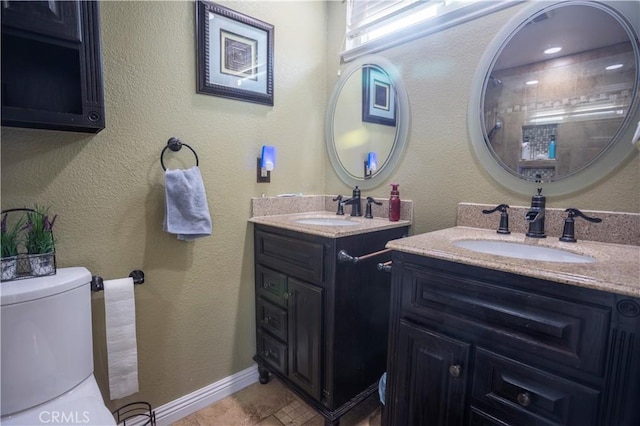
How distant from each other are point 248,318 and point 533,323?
1.38m

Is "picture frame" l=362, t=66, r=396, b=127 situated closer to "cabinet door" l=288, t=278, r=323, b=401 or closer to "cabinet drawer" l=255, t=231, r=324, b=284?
"cabinet drawer" l=255, t=231, r=324, b=284

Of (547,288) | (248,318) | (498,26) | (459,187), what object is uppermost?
(498,26)

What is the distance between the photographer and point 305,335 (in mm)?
1394

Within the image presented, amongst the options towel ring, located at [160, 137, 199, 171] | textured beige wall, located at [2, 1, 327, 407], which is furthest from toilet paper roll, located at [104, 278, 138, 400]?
towel ring, located at [160, 137, 199, 171]

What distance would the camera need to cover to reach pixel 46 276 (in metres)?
1.04

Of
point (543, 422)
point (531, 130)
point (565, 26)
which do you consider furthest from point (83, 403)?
point (565, 26)

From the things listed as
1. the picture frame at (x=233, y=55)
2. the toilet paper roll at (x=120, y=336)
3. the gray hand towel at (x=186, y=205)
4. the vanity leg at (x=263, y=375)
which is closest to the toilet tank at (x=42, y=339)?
the toilet paper roll at (x=120, y=336)

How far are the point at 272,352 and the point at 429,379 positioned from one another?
0.91m

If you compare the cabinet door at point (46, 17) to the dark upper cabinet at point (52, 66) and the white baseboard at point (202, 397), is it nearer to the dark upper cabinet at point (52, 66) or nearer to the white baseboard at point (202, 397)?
the dark upper cabinet at point (52, 66)

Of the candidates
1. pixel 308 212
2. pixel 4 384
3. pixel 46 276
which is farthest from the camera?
pixel 308 212

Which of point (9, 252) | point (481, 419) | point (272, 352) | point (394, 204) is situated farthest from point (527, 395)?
point (9, 252)

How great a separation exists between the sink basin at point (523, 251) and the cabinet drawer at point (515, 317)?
233 mm

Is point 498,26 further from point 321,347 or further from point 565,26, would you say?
point 321,347

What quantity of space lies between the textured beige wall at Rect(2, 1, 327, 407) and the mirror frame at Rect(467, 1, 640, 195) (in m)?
0.96
